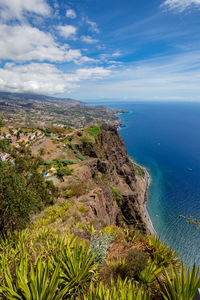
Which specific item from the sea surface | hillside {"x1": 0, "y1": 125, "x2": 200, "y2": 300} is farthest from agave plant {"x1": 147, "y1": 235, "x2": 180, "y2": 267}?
the sea surface

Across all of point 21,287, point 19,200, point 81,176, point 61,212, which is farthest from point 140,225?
point 21,287

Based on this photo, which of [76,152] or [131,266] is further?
[76,152]

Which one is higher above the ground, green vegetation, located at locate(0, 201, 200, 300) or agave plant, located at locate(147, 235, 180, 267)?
green vegetation, located at locate(0, 201, 200, 300)

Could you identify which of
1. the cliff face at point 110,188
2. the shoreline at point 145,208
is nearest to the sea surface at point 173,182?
the shoreline at point 145,208

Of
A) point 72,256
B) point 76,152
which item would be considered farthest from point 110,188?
point 72,256

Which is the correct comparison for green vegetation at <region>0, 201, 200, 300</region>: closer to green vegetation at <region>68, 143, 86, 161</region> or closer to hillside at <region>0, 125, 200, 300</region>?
hillside at <region>0, 125, 200, 300</region>

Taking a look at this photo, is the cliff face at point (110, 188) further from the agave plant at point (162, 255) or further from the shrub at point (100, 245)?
the shrub at point (100, 245)

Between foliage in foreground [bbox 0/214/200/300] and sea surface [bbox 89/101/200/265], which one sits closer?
foliage in foreground [bbox 0/214/200/300]

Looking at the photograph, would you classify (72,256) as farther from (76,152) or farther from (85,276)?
(76,152)
